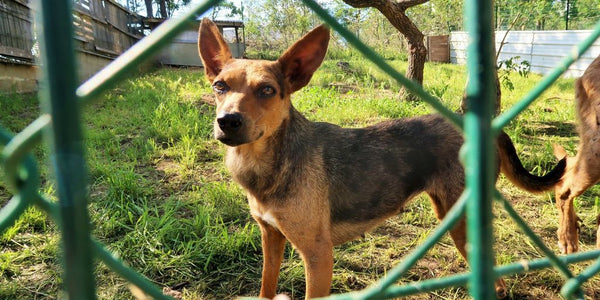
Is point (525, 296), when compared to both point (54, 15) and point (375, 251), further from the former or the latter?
point (54, 15)

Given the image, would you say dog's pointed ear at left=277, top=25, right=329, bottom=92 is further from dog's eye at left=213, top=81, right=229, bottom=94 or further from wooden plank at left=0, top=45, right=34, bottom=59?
wooden plank at left=0, top=45, right=34, bottom=59

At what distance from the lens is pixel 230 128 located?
196 centimetres

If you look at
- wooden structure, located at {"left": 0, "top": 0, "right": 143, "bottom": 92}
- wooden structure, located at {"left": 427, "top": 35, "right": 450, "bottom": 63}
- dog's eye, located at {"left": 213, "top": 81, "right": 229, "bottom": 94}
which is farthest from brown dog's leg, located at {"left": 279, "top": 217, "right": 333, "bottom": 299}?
wooden structure, located at {"left": 427, "top": 35, "right": 450, "bottom": 63}

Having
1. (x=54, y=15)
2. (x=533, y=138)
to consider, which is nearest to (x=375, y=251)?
(x=54, y=15)

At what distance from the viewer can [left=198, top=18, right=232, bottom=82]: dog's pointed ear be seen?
231 centimetres


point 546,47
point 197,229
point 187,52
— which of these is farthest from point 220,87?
point 187,52

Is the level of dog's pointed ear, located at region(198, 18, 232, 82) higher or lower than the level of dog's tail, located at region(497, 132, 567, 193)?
higher

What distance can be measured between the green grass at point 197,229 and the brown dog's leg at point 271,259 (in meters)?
0.21

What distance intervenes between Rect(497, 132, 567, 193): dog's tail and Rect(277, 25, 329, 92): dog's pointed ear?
1.37 metres

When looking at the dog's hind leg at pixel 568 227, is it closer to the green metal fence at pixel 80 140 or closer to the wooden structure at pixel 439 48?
the green metal fence at pixel 80 140

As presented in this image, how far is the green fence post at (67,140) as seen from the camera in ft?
1.43

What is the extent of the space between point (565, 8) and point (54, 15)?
52.0 ft

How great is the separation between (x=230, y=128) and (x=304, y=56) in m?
0.62

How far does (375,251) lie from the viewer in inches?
122
